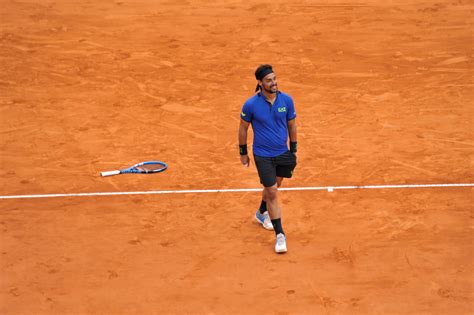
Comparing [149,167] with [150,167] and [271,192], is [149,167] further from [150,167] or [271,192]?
[271,192]

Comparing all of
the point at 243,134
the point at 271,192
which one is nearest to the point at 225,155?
the point at 243,134

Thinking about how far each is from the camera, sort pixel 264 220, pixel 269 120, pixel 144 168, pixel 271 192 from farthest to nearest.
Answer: pixel 144 168
pixel 264 220
pixel 271 192
pixel 269 120

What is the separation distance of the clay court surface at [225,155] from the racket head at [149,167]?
0.40 ft

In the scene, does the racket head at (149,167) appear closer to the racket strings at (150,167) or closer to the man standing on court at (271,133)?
the racket strings at (150,167)

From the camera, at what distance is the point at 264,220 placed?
10.1 m

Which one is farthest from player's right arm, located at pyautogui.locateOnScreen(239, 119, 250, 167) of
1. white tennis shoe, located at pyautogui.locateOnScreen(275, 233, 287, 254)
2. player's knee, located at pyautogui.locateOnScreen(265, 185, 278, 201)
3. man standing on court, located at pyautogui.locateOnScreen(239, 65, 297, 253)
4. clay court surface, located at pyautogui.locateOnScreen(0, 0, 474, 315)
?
clay court surface, located at pyautogui.locateOnScreen(0, 0, 474, 315)

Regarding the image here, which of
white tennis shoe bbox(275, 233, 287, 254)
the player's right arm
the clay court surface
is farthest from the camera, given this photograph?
white tennis shoe bbox(275, 233, 287, 254)

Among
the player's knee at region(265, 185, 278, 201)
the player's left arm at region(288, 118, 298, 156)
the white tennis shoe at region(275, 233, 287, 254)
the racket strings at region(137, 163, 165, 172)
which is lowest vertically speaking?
the white tennis shoe at region(275, 233, 287, 254)

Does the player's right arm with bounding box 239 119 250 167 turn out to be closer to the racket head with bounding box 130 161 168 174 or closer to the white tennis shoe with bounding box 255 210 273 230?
the white tennis shoe with bounding box 255 210 273 230

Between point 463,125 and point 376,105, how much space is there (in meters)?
1.66

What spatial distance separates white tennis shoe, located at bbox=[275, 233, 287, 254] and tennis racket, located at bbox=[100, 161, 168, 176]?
277 cm

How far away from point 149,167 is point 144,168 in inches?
3.5

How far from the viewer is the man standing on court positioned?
9000 millimetres

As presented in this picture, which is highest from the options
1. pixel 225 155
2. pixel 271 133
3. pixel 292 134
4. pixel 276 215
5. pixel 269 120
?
pixel 269 120
